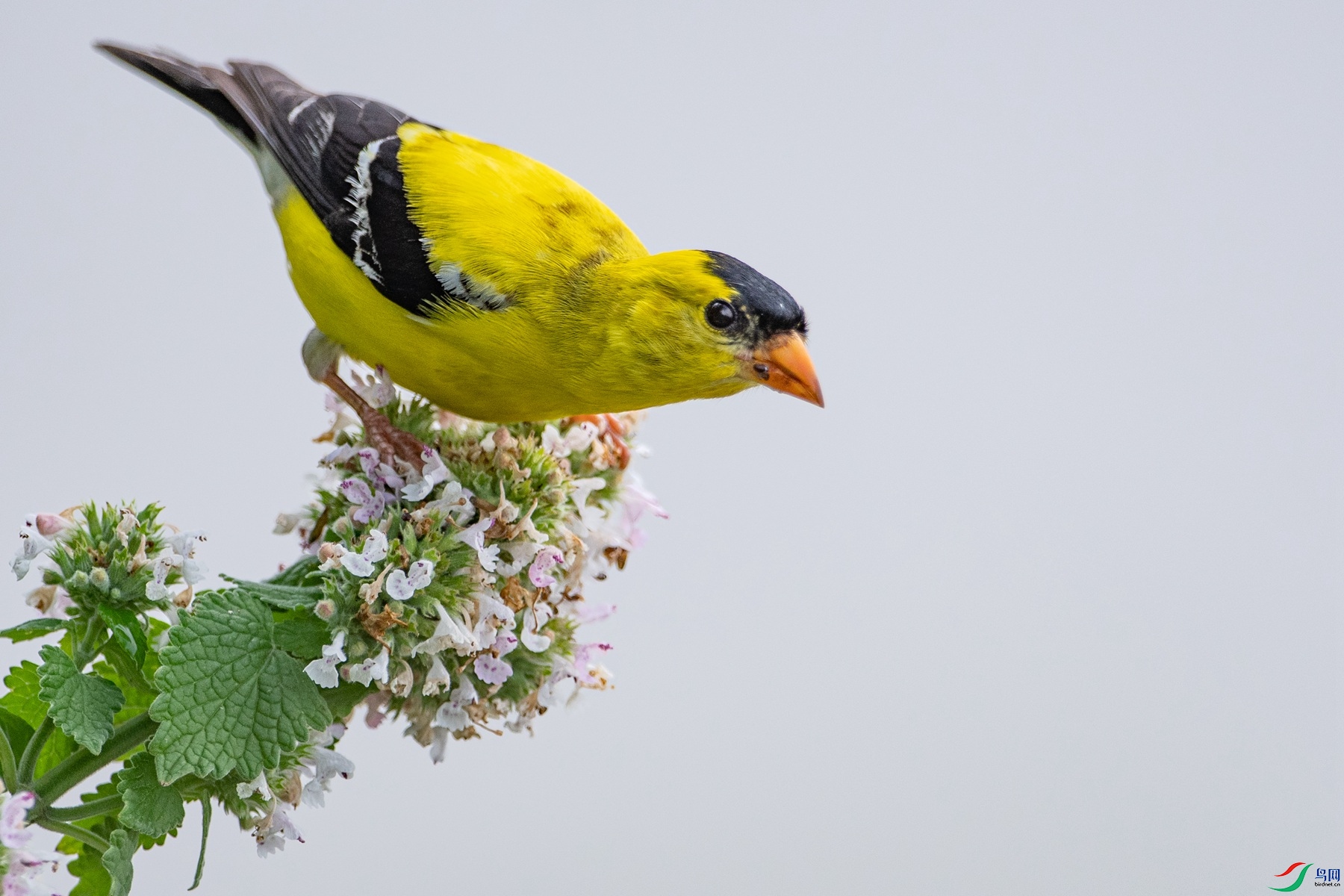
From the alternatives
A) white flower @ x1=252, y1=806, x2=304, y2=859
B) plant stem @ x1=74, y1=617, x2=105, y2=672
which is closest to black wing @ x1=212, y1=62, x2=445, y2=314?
plant stem @ x1=74, y1=617, x2=105, y2=672

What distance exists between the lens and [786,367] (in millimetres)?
1673

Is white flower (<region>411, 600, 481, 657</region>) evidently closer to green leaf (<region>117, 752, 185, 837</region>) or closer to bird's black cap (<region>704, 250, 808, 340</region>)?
green leaf (<region>117, 752, 185, 837</region>)

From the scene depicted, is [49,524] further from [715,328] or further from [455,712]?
[715,328]

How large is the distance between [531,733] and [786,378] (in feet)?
2.32

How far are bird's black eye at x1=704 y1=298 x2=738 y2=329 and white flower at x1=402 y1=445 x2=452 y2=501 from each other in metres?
0.46

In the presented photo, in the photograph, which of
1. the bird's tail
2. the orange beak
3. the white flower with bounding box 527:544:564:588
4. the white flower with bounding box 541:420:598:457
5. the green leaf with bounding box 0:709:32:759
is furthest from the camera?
the bird's tail

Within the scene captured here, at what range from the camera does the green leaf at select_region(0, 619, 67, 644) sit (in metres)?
1.37

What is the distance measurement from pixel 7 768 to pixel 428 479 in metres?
0.61

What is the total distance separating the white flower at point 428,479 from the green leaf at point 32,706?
0.56 meters

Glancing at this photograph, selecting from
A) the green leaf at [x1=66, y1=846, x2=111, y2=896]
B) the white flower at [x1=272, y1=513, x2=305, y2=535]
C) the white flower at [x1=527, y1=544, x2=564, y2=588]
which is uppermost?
the white flower at [x1=272, y1=513, x2=305, y2=535]

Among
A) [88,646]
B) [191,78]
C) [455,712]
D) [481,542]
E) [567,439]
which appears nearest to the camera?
[88,646]

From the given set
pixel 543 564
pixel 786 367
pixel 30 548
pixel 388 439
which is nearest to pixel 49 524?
pixel 30 548

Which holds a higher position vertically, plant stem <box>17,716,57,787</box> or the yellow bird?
the yellow bird

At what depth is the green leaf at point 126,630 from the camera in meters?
1.37
